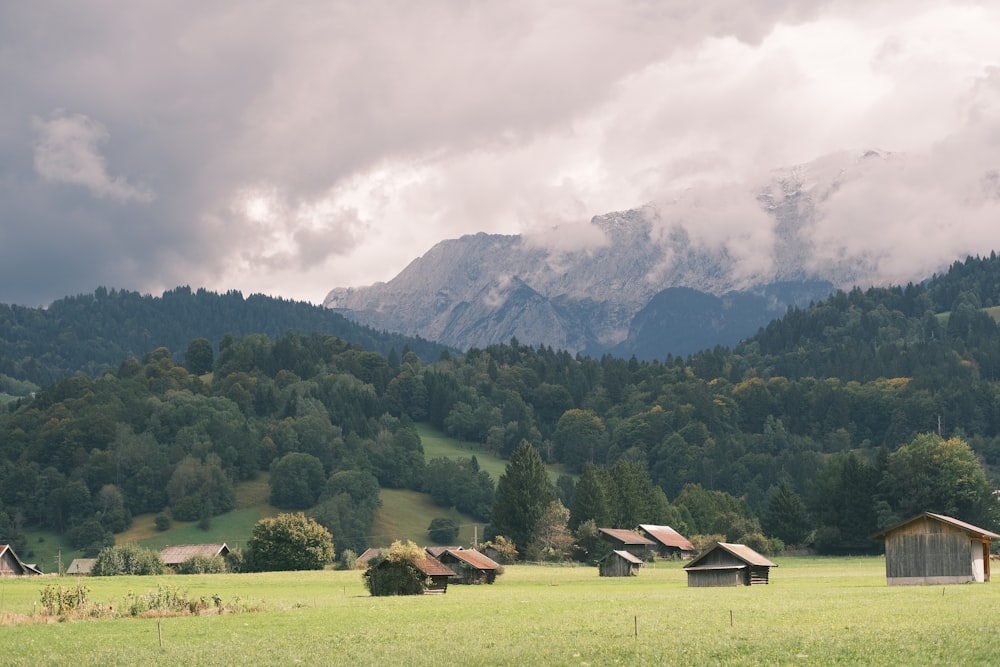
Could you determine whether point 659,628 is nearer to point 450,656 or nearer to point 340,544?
point 450,656

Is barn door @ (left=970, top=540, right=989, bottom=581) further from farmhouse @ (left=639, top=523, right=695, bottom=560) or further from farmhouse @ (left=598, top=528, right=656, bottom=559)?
farmhouse @ (left=639, top=523, right=695, bottom=560)

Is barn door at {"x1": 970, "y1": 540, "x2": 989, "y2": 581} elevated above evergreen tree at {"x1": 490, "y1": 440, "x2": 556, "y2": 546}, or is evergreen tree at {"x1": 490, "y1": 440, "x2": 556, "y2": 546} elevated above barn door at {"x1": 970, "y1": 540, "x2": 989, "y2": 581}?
evergreen tree at {"x1": 490, "y1": 440, "x2": 556, "y2": 546}

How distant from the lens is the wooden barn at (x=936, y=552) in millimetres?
83125

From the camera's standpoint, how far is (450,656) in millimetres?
42625

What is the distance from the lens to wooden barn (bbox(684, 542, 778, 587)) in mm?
90562

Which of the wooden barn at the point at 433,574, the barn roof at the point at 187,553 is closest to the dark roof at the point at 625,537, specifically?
the barn roof at the point at 187,553

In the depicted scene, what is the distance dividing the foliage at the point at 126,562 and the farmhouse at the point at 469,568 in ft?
127

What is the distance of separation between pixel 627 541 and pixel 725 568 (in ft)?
172

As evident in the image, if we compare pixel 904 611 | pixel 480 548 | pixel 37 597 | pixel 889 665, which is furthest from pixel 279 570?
pixel 889 665

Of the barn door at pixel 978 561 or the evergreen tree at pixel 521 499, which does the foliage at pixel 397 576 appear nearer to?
the barn door at pixel 978 561

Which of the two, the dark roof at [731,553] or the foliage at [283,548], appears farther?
the foliage at [283,548]

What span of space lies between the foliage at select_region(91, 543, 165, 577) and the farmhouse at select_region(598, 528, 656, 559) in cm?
4751

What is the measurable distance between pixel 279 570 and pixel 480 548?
25118 mm

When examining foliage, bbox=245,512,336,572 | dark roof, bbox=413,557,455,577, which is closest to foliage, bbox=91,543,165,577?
foliage, bbox=245,512,336,572
